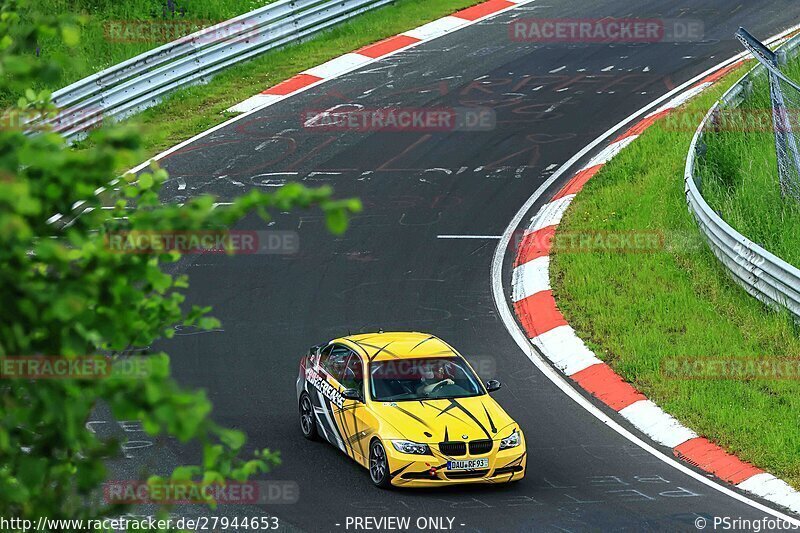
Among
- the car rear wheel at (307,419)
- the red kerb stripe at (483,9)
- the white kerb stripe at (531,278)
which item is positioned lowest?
the white kerb stripe at (531,278)

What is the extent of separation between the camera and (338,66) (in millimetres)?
24109

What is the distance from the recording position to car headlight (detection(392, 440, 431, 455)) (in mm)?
10633

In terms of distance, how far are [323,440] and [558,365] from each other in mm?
3413

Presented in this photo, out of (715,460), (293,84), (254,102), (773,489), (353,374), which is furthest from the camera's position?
(293,84)

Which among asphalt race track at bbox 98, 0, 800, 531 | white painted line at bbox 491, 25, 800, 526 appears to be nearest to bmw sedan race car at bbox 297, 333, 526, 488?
asphalt race track at bbox 98, 0, 800, 531

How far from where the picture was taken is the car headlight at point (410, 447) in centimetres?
1063

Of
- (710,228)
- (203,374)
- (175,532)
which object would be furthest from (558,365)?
(175,532)

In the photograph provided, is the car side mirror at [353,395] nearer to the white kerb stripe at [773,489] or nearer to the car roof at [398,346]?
the car roof at [398,346]

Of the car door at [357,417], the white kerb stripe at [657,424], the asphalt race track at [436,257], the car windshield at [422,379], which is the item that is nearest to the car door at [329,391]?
the car door at [357,417]

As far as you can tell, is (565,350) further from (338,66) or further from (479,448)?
(338,66)

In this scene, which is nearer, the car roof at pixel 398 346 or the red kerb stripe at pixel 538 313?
the car roof at pixel 398 346

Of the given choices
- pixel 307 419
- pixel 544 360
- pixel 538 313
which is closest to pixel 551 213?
pixel 538 313

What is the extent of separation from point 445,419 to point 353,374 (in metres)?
1.30

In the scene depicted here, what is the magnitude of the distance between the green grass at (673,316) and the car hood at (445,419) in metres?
2.59
